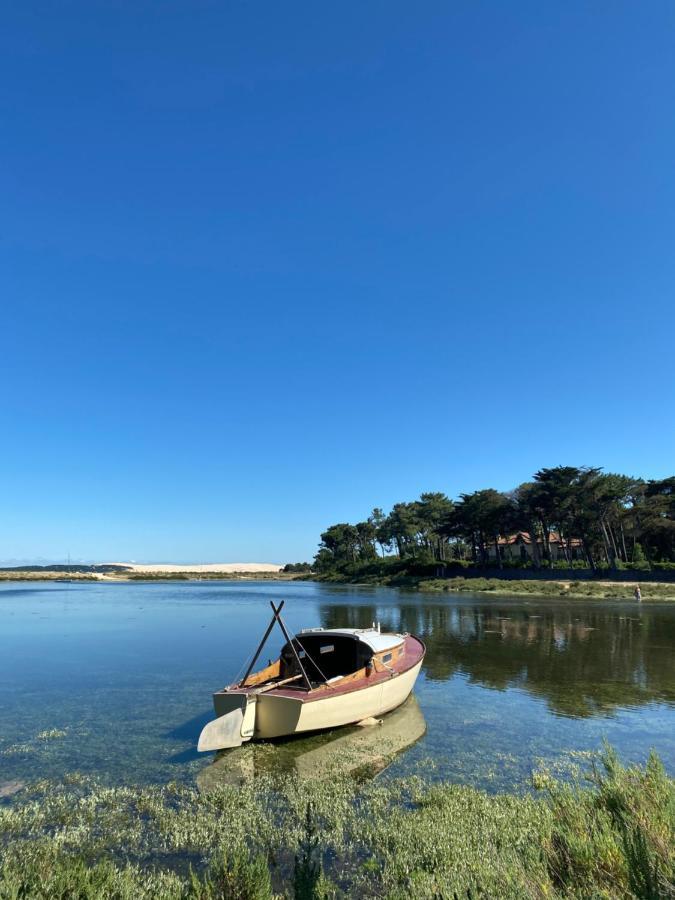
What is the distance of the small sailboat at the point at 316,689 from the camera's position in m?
13.0

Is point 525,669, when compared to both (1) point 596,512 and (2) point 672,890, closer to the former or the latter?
(2) point 672,890

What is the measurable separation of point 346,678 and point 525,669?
12.9 m

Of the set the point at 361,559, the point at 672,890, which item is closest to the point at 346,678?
the point at 672,890

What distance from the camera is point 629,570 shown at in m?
76.8

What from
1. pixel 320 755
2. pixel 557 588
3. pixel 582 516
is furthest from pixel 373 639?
pixel 582 516

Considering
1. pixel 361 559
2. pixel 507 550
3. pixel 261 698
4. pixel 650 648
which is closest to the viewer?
pixel 261 698

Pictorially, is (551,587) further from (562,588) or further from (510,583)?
(510,583)

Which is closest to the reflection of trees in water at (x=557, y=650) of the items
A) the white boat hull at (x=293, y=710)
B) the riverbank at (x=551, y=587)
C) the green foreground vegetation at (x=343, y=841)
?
the white boat hull at (x=293, y=710)

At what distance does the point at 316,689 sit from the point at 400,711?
14.3 ft

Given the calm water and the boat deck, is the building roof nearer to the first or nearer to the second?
the calm water

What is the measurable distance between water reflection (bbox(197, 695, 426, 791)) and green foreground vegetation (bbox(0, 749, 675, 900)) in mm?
750

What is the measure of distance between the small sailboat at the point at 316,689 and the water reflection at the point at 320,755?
1.16 ft

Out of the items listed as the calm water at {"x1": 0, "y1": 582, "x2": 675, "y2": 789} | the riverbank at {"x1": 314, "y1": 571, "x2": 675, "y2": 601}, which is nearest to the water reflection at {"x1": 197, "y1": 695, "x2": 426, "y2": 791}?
the calm water at {"x1": 0, "y1": 582, "x2": 675, "y2": 789}

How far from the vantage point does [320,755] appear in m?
12.9
